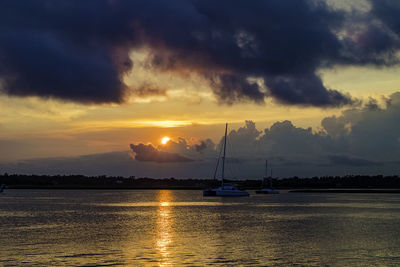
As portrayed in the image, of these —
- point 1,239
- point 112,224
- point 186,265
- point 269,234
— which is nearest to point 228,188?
point 112,224

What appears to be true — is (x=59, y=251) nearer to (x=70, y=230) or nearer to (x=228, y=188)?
(x=70, y=230)

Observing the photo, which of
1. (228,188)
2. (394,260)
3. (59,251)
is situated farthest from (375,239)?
(228,188)

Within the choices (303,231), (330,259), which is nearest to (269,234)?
(303,231)

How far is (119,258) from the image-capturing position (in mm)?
35750

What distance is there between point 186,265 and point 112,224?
33997 mm

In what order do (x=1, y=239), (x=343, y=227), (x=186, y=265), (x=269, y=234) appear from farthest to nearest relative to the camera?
1. (x=343, y=227)
2. (x=269, y=234)
3. (x=1, y=239)
4. (x=186, y=265)

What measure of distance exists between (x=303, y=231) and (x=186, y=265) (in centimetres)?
2676

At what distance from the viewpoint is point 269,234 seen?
173 feet

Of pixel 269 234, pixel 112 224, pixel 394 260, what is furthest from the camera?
pixel 112 224

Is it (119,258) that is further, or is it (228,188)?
(228,188)

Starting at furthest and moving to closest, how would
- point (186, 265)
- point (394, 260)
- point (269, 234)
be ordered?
point (269, 234)
point (394, 260)
point (186, 265)

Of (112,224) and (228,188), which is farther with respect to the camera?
(228,188)

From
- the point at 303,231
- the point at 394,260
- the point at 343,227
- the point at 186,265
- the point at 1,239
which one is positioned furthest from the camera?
the point at 343,227

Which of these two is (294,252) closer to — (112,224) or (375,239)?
(375,239)
